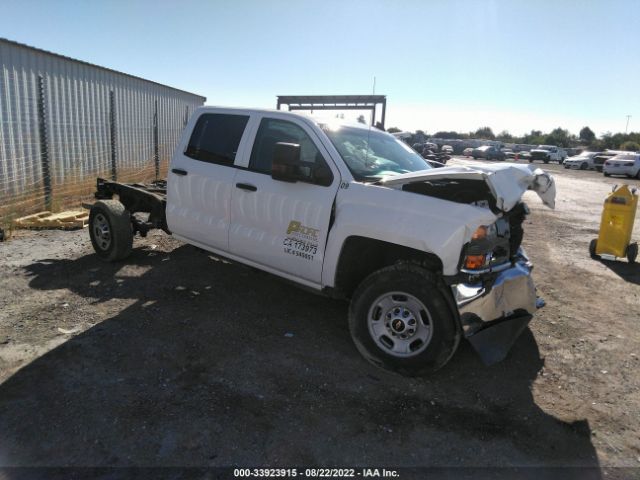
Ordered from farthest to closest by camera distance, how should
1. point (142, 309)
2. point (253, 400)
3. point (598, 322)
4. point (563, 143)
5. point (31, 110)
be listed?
point (563, 143) < point (31, 110) < point (598, 322) < point (142, 309) < point (253, 400)

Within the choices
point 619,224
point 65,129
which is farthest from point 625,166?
point 65,129

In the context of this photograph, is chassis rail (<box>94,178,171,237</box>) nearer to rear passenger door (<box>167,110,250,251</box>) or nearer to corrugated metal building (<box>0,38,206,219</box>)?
rear passenger door (<box>167,110,250,251</box>)

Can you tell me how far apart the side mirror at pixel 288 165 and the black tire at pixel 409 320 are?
109 cm

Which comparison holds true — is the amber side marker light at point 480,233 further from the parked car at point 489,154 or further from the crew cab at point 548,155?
the parked car at point 489,154

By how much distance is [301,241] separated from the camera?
162 inches

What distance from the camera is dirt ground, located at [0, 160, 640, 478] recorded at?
2.77 meters

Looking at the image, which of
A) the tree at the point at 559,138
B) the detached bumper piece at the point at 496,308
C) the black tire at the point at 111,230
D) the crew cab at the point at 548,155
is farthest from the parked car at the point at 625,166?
the tree at the point at 559,138

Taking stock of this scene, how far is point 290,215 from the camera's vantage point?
4188 millimetres

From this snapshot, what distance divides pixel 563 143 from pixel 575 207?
8193 centimetres

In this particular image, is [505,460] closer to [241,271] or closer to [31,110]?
[241,271]

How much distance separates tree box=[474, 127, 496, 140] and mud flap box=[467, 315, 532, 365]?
113 metres

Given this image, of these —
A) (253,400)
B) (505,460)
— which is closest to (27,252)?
(253,400)

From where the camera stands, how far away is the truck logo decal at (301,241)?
4.04 m

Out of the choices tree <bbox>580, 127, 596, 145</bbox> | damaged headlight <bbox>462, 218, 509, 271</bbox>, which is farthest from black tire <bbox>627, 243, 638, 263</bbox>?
tree <bbox>580, 127, 596, 145</bbox>
